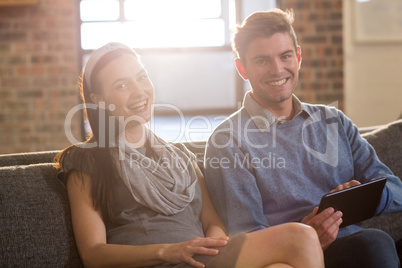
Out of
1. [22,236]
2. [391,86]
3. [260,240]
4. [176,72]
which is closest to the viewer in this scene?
[260,240]

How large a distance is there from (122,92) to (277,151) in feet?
1.87

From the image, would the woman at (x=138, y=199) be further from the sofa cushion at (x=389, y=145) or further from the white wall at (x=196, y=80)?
the white wall at (x=196, y=80)

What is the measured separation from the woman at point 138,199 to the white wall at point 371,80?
8.52 feet

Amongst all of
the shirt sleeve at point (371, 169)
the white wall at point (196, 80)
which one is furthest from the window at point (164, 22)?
the shirt sleeve at point (371, 169)

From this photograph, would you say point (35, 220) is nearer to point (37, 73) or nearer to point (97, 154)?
point (97, 154)

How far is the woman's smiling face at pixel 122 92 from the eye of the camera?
1.43m

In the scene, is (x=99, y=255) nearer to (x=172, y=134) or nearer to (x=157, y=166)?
(x=157, y=166)

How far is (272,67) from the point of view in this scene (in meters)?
1.55

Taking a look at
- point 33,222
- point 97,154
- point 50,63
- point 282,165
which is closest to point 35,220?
point 33,222

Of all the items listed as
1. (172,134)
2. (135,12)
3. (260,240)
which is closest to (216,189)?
(260,240)

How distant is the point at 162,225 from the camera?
4.37ft

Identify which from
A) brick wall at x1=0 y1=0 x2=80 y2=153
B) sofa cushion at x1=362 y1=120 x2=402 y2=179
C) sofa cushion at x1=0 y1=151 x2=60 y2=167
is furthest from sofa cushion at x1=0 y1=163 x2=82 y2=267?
brick wall at x1=0 y1=0 x2=80 y2=153

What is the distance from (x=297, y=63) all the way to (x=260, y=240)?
76cm

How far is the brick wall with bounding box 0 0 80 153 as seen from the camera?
358cm
